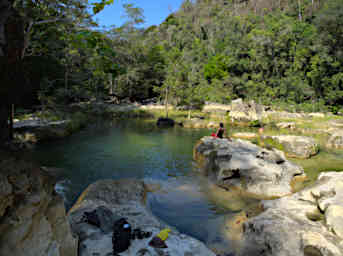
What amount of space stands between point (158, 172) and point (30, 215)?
7.72m

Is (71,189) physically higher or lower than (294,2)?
lower

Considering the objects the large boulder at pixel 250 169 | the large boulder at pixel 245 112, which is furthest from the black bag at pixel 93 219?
the large boulder at pixel 245 112

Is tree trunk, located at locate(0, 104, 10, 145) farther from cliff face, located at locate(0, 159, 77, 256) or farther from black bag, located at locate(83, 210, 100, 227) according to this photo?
black bag, located at locate(83, 210, 100, 227)

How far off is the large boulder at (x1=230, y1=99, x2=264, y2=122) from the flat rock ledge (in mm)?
21788

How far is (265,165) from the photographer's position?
8.95 m

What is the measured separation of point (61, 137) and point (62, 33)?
15217 millimetres

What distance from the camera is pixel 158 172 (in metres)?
10.6

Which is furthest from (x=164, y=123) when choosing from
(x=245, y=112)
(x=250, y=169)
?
(x=250, y=169)

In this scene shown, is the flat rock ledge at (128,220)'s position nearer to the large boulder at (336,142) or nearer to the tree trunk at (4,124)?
the tree trunk at (4,124)

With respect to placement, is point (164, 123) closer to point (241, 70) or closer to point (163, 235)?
point (163, 235)

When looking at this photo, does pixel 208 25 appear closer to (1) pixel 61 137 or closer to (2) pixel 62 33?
(1) pixel 61 137

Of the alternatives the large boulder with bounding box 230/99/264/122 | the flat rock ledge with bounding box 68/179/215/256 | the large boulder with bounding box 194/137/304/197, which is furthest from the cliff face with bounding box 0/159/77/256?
the large boulder with bounding box 230/99/264/122

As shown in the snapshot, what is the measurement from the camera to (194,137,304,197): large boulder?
8195 mm

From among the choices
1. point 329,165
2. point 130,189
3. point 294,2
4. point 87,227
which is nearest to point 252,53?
point 294,2
